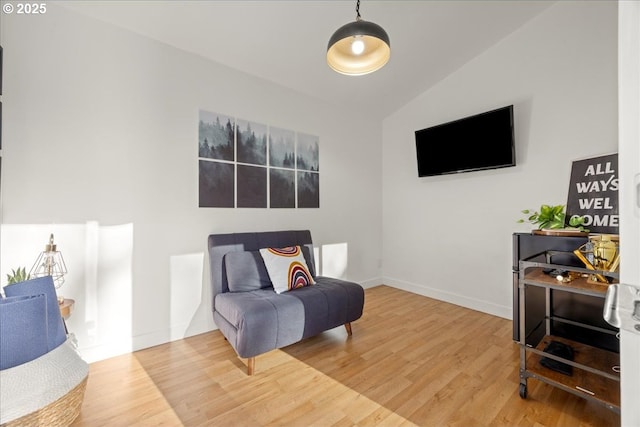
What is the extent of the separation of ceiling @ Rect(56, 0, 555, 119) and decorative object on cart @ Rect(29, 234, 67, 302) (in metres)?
1.76

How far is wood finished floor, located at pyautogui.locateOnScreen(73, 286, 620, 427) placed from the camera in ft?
5.02

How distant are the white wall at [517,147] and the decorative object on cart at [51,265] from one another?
3642mm

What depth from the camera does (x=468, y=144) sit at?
309 cm

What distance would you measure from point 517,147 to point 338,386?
112 inches

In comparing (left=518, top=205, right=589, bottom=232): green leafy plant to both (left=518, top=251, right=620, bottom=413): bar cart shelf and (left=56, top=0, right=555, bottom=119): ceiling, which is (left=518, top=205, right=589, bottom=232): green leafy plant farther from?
(left=56, top=0, right=555, bottom=119): ceiling

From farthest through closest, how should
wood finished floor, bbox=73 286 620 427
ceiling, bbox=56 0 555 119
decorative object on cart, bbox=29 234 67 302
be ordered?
ceiling, bbox=56 0 555 119, decorative object on cart, bbox=29 234 67 302, wood finished floor, bbox=73 286 620 427

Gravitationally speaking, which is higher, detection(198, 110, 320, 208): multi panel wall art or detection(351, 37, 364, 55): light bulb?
detection(351, 37, 364, 55): light bulb

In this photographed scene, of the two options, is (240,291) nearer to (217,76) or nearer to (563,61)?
(217,76)

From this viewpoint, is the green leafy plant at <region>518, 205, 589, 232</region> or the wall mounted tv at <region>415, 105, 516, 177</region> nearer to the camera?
the green leafy plant at <region>518, 205, 589, 232</region>

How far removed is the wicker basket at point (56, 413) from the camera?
3.07 ft

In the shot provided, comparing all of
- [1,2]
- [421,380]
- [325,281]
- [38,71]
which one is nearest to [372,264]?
[325,281]

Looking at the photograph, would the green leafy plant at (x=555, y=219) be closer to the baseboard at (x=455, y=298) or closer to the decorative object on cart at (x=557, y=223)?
the decorative object on cart at (x=557, y=223)

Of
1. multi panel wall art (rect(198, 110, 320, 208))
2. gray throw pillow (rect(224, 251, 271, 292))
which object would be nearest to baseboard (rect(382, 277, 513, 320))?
multi panel wall art (rect(198, 110, 320, 208))

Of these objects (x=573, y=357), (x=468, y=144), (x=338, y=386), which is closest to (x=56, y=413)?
(x=338, y=386)
